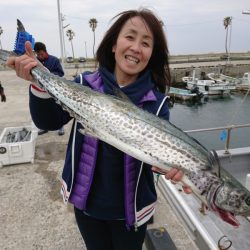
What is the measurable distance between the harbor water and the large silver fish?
21.2m

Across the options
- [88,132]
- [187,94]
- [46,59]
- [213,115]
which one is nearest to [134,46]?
[88,132]

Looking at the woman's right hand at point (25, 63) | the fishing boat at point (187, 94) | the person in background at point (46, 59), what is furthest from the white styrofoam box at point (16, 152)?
the fishing boat at point (187, 94)

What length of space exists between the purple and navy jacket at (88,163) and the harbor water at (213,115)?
21.0m

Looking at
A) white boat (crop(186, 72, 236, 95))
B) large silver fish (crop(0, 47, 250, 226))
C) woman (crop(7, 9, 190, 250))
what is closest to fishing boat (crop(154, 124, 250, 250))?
woman (crop(7, 9, 190, 250))

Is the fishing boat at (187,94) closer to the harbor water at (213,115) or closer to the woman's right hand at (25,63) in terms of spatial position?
the harbor water at (213,115)

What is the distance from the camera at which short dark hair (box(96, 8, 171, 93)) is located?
2.03 meters

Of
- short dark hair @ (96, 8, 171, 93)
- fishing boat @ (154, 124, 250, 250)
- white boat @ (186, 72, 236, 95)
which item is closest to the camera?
short dark hair @ (96, 8, 171, 93)

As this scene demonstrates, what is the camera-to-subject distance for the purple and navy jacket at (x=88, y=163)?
1.98 metres

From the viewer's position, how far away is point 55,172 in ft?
16.8

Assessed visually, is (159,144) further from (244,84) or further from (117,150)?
(244,84)

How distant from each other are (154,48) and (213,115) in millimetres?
31778

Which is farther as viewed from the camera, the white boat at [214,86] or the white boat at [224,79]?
the white boat at [224,79]

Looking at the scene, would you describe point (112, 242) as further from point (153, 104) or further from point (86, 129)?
point (153, 104)

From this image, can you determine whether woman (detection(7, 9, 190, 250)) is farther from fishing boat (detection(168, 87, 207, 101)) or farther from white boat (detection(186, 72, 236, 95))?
white boat (detection(186, 72, 236, 95))
